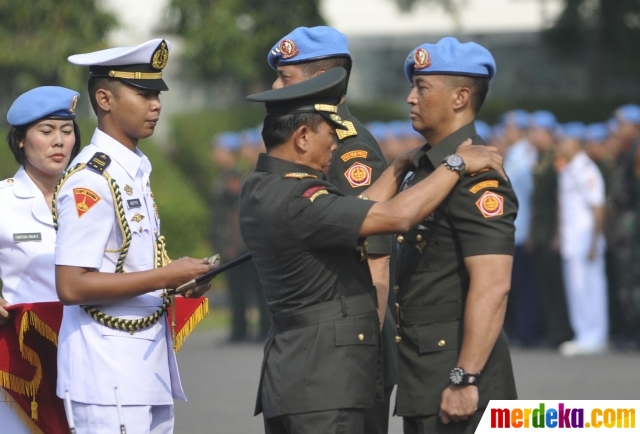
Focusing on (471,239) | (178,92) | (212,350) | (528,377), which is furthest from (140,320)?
(178,92)

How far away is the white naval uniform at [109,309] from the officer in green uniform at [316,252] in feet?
1.43

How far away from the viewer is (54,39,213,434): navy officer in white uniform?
14.3 feet

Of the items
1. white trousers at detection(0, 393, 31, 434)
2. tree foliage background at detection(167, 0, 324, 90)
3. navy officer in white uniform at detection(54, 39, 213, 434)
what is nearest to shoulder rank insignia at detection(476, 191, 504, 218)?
navy officer in white uniform at detection(54, 39, 213, 434)

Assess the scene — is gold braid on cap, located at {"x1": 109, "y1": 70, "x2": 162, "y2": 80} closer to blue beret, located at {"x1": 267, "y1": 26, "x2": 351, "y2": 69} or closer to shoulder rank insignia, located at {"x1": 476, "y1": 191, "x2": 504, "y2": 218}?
blue beret, located at {"x1": 267, "y1": 26, "x2": 351, "y2": 69}

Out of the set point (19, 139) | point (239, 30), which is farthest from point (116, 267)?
point (239, 30)

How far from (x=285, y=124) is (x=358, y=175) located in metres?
0.71

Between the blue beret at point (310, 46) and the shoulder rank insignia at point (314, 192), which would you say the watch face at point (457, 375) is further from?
the blue beret at point (310, 46)

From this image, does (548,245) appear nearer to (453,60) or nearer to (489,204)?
(453,60)

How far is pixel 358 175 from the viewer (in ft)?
16.4

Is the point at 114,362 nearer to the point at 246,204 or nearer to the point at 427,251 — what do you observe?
the point at 246,204

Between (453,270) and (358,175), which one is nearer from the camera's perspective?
(453,270)

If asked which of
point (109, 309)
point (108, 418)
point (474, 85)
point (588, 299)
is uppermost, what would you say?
point (474, 85)

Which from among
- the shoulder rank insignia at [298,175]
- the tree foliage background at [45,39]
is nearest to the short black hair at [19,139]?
the shoulder rank insignia at [298,175]

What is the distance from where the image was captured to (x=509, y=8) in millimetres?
26688
